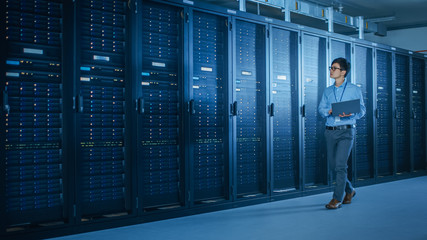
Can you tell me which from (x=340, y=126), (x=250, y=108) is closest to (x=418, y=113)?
(x=340, y=126)

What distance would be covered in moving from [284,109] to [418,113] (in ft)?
13.0

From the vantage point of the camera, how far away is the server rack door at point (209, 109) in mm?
4312

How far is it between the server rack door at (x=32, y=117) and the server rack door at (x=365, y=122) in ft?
14.8

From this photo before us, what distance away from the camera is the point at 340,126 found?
446 cm

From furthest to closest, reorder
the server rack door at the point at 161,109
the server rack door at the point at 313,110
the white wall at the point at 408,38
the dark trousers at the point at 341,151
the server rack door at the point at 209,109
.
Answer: the white wall at the point at 408,38 < the server rack door at the point at 313,110 < the dark trousers at the point at 341,151 < the server rack door at the point at 209,109 < the server rack door at the point at 161,109

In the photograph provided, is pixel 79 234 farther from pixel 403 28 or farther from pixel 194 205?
pixel 403 28

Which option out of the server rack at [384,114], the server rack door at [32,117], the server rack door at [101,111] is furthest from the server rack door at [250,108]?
the server rack at [384,114]

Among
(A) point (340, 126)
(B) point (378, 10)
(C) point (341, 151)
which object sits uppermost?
(B) point (378, 10)

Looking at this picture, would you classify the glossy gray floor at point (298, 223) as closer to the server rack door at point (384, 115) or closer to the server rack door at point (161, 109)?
the server rack door at point (161, 109)

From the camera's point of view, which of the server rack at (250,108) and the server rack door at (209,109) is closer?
the server rack door at (209,109)

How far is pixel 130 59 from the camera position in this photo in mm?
3756

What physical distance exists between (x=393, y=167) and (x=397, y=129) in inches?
27.5

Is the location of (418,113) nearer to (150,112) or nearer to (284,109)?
(284,109)

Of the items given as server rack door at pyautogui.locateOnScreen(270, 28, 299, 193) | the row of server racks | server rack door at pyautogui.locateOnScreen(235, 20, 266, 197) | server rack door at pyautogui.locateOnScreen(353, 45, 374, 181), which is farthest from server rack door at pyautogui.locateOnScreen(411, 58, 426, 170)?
server rack door at pyautogui.locateOnScreen(235, 20, 266, 197)
